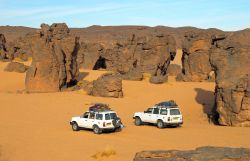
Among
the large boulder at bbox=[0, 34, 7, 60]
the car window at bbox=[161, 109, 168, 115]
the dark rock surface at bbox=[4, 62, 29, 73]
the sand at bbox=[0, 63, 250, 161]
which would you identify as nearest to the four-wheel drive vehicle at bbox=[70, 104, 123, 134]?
the sand at bbox=[0, 63, 250, 161]

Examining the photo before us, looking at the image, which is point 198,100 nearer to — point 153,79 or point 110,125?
point 153,79

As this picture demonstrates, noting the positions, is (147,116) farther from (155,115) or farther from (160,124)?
(160,124)

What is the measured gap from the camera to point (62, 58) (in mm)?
41281

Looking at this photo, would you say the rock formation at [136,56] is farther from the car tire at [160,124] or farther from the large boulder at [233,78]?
the car tire at [160,124]

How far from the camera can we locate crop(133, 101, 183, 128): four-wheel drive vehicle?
87.2 ft

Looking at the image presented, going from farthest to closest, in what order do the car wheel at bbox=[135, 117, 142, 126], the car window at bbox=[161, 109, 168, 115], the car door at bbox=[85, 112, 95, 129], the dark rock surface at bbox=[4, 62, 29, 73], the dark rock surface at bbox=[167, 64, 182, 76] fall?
the dark rock surface at bbox=[167, 64, 182, 76]
the dark rock surface at bbox=[4, 62, 29, 73]
the car wheel at bbox=[135, 117, 142, 126]
the car window at bbox=[161, 109, 168, 115]
the car door at bbox=[85, 112, 95, 129]

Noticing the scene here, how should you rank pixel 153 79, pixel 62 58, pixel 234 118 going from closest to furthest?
1. pixel 234 118
2. pixel 62 58
3. pixel 153 79

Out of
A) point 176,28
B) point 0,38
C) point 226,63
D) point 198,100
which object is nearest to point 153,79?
point 198,100

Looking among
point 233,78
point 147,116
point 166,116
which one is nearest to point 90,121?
point 147,116

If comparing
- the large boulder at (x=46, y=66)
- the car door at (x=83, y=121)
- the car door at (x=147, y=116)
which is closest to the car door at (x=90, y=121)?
the car door at (x=83, y=121)

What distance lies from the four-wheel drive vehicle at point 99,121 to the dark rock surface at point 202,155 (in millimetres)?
11738

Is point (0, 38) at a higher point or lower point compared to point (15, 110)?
higher

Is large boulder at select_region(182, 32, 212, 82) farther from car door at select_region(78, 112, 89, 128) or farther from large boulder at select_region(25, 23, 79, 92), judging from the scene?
car door at select_region(78, 112, 89, 128)

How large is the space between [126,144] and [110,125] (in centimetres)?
335
